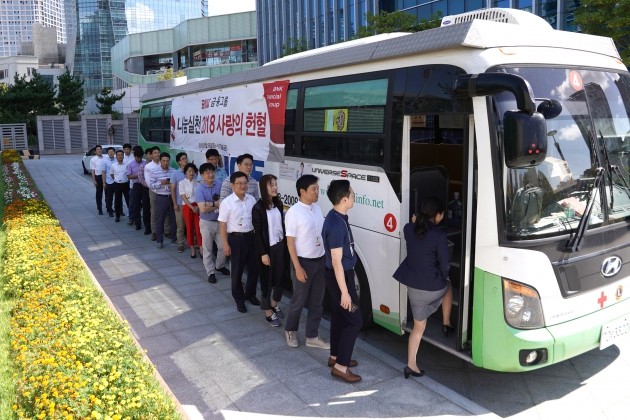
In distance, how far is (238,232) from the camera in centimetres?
687

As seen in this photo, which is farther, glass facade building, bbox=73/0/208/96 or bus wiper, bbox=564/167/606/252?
glass facade building, bbox=73/0/208/96

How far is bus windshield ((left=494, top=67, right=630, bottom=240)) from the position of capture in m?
4.34

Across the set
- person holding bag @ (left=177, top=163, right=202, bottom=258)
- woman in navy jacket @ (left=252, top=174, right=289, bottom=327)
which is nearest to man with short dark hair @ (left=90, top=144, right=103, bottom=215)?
person holding bag @ (left=177, top=163, right=202, bottom=258)

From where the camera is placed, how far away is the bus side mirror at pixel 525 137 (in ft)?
13.0

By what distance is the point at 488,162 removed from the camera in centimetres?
435

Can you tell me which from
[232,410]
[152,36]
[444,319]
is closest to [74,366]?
[232,410]

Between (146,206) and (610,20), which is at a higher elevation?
(610,20)

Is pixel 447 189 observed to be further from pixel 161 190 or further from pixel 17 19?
pixel 17 19

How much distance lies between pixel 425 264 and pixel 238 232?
2782mm

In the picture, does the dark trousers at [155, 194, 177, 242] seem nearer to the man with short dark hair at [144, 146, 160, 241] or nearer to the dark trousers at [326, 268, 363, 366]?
the man with short dark hair at [144, 146, 160, 241]

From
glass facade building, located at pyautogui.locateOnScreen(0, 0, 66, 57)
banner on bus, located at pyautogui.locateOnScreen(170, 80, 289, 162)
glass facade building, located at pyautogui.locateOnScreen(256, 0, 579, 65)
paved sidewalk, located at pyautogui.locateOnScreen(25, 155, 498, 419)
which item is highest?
glass facade building, located at pyautogui.locateOnScreen(0, 0, 66, 57)

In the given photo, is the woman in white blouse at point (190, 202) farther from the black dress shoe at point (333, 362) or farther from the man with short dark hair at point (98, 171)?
the man with short dark hair at point (98, 171)

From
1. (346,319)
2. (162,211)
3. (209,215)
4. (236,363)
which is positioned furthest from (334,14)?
(346,319)

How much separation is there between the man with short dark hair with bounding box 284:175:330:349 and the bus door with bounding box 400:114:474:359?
2.69ft
